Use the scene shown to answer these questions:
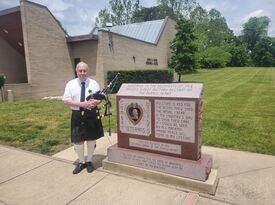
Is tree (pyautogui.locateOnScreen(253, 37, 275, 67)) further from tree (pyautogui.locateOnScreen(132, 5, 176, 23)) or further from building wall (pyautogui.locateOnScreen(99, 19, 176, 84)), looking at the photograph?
building wall (pyautogui.locateOnScreen(99, 19, 176, 84))

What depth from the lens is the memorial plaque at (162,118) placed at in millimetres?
3736

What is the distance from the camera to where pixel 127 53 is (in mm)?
20172

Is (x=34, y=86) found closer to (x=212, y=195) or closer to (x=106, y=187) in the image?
(x=106, y=187)

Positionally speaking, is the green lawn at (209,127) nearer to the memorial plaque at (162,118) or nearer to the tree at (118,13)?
the memorial plaque at (162,118)

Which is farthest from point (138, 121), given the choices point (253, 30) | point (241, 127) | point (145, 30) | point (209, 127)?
point (253, 30)

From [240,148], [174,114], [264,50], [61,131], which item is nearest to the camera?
[174,114]

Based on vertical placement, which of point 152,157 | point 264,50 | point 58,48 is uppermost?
point 264,50

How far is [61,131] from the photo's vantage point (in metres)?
7.05

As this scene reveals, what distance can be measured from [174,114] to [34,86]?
42.6ft

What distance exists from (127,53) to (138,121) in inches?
650

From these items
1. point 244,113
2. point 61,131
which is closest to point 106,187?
point 61,131

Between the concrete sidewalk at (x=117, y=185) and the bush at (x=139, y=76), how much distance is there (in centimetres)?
1118

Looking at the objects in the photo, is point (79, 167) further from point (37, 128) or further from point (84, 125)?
point (37, 128)

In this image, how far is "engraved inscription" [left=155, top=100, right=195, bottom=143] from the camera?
3730 millimetres
